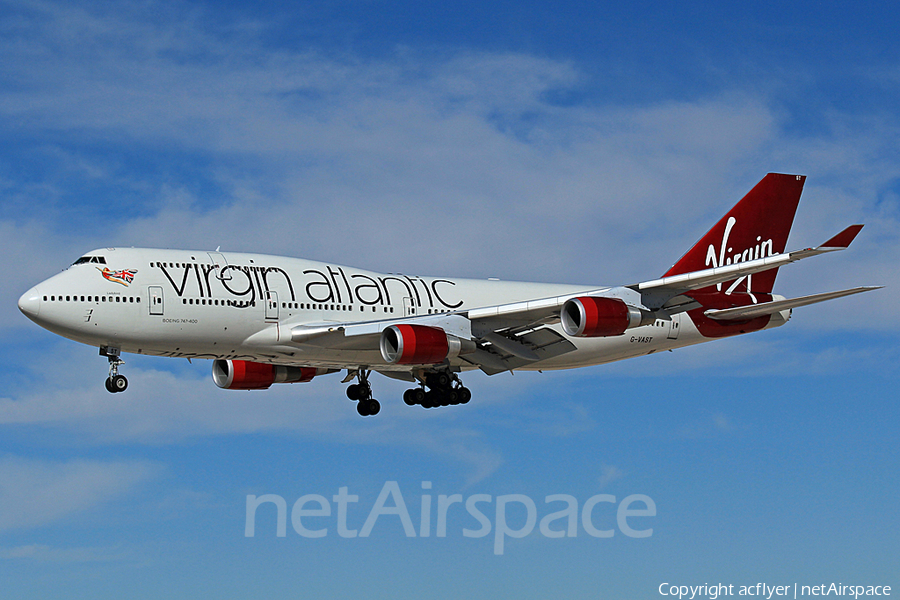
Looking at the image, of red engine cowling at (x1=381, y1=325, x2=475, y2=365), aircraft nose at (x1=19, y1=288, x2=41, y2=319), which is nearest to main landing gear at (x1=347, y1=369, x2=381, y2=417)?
red engine cowling at (x1=381, y1=325, x2=475, y2=365)

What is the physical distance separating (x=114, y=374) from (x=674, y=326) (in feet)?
75.6

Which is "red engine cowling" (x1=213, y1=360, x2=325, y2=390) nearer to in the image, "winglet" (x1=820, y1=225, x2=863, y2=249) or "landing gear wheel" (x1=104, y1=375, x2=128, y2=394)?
"landing gear wheel" (x1=104, y1=375, x2=128, y2=394)

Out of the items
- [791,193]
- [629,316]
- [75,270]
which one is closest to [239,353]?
[75,270]

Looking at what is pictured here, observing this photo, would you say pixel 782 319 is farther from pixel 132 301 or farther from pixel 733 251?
pixel 132 301

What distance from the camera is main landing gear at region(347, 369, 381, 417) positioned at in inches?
1811

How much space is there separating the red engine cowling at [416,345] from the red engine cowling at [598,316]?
14.2 feet

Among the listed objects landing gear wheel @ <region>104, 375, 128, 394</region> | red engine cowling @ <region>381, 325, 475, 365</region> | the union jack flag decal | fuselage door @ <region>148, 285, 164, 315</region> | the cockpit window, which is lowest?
landing gear wheel @ <region>104, 375, 128, 394</region>

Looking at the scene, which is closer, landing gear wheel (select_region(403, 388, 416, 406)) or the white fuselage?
the white fuselage

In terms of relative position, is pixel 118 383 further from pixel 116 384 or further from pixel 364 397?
pixel 364 397

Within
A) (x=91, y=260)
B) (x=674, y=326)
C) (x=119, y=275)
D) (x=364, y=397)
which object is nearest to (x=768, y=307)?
(x=674, y=326)

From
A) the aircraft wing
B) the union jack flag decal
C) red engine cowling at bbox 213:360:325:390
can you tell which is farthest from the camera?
red engine cowling at bbox 213:360:325:390

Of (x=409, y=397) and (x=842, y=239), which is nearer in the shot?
(x=842, y=239)

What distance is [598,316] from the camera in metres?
35.9

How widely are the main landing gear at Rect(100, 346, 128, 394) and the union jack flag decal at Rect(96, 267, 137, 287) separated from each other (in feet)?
7.94
